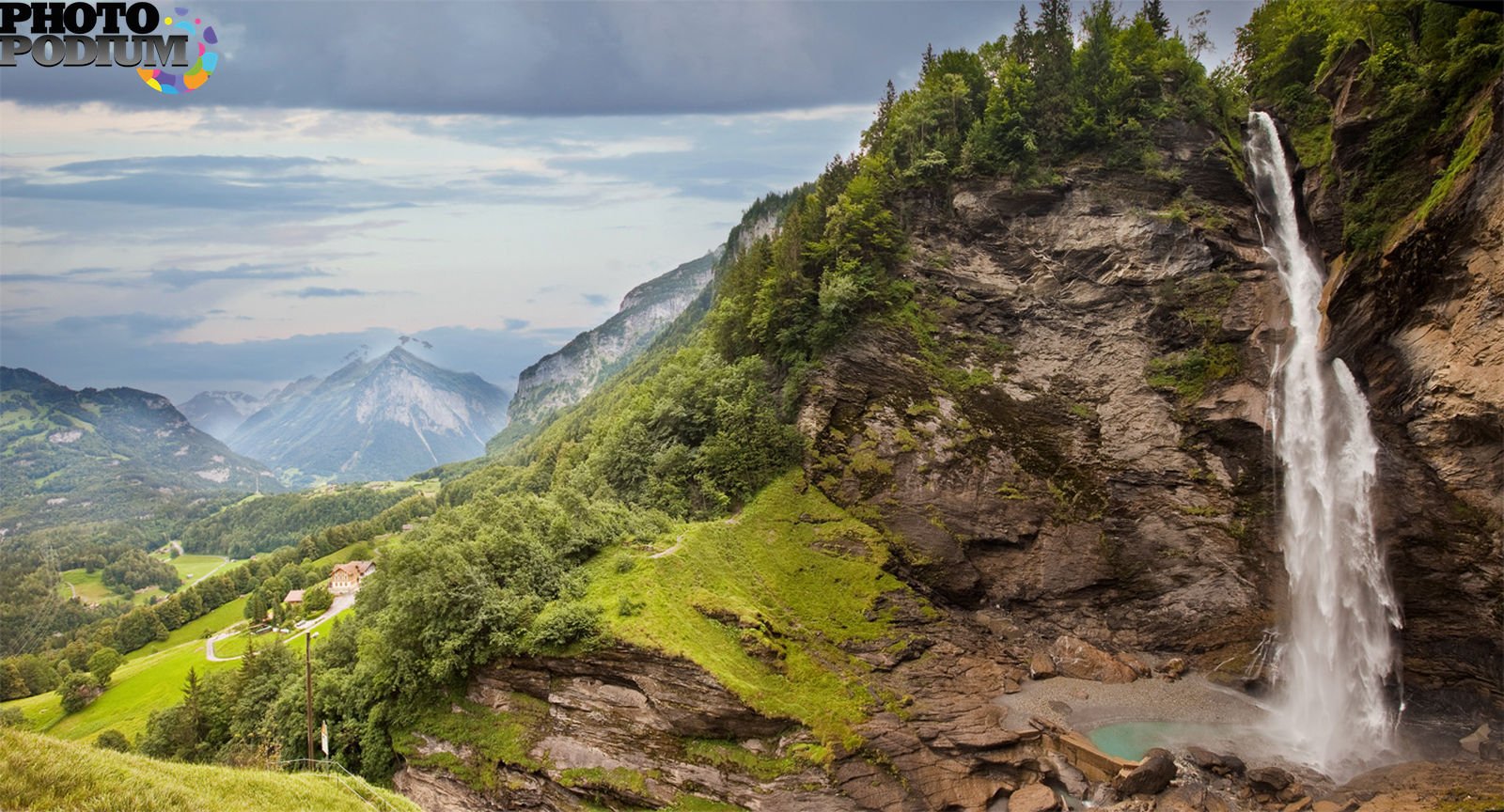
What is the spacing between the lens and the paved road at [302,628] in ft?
254

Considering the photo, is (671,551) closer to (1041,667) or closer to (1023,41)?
(1041,667)

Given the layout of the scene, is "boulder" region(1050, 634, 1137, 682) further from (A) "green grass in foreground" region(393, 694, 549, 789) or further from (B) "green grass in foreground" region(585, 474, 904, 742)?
(A) "green grass in foreground" region(393, 694, 549, 789)

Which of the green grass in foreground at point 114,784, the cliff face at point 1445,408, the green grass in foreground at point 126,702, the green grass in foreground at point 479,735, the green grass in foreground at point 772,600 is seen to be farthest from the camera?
the green grass in foreground at point 126,702

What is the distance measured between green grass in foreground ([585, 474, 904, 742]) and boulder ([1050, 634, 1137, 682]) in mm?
8993

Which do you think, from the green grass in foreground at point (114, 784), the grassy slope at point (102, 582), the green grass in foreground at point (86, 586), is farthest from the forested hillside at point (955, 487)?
the green grass in foreground at point (86, 586)

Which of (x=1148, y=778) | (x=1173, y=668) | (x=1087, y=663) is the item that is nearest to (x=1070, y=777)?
(x=1148, y=778)

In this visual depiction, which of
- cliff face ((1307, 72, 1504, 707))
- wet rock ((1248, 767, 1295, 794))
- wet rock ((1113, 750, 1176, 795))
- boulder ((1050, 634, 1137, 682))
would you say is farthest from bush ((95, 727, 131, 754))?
cliff face ((1307, 72, 1504, 707))

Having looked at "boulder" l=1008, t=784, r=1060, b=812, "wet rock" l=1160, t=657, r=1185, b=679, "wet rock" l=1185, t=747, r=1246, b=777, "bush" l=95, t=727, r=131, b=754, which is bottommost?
"bush" l=95, t=727, r=131, b=754

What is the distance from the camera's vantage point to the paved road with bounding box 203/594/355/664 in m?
77.4

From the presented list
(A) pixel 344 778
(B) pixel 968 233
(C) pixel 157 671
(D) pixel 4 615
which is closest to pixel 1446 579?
(B) pixel 968 233

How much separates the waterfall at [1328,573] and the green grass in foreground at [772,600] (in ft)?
62.9

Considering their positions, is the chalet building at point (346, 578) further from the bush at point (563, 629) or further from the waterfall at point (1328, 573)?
the waterfall at point (1328, 573)

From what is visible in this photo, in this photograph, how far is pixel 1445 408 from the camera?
1205 inches

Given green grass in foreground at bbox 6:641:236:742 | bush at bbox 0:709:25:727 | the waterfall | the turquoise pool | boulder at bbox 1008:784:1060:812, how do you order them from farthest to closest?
green grass in foreground at bbox 6:641:236:742 → the waterfall → the turquoise pool → boulder at bbox 1008:784:1060:812 → bush at bbox 0:709:25:727
